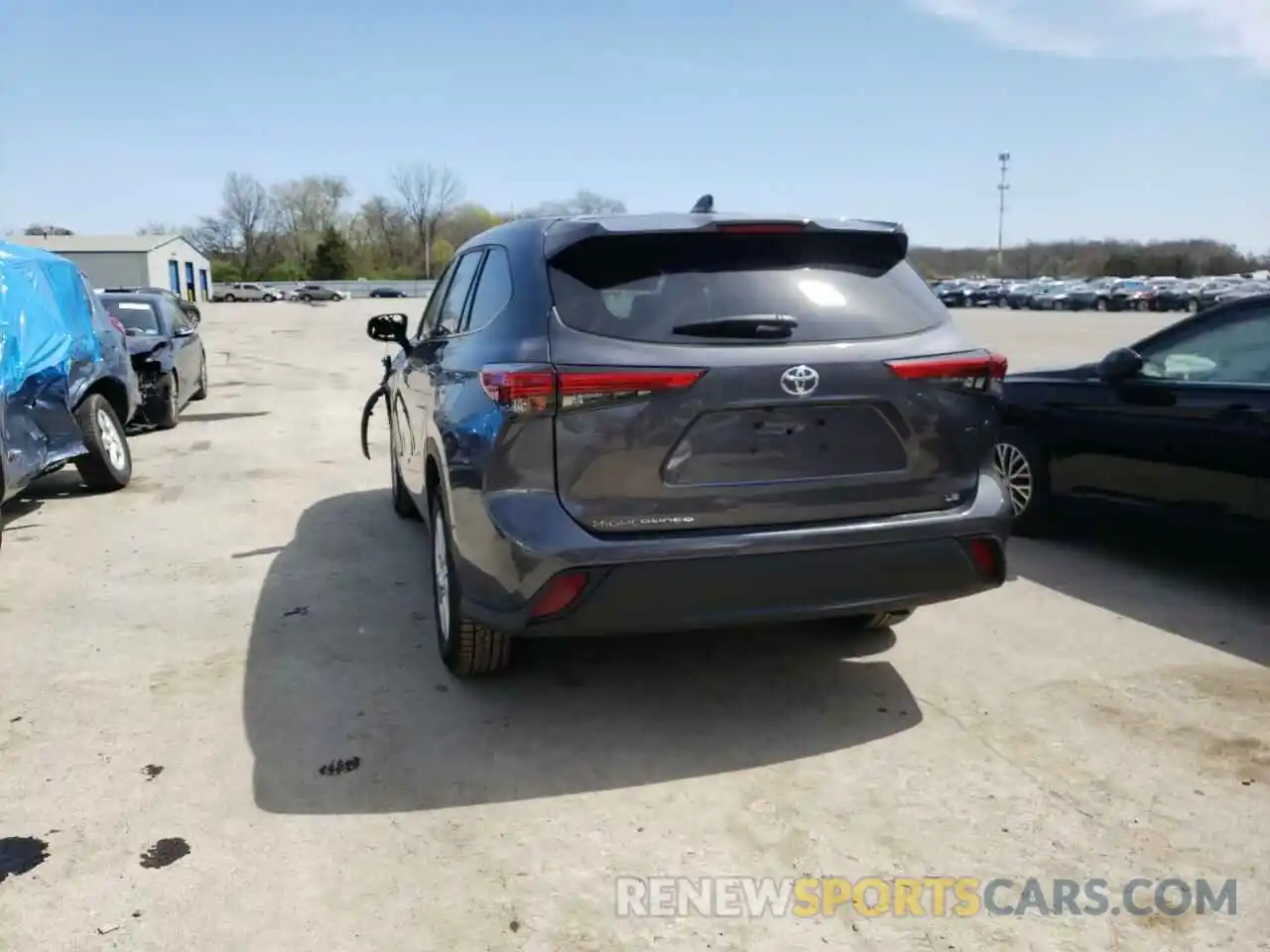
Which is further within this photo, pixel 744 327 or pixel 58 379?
pixel 58 379

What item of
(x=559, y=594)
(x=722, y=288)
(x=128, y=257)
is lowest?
(x=559, y=594)

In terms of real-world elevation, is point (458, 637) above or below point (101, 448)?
below

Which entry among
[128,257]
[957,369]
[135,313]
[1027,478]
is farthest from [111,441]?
[128,257]

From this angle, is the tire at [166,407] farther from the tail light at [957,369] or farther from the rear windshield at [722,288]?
the tail light at [957,369]

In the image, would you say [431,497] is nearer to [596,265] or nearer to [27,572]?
[596,265]

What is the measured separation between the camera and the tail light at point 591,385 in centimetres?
332

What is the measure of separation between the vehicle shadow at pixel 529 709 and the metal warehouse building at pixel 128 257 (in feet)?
216

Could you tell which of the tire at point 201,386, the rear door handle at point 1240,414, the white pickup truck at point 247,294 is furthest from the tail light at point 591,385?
the white pickup truck at point 247,294

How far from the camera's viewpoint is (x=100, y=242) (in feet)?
231

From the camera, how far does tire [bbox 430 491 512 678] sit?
3.97 metres

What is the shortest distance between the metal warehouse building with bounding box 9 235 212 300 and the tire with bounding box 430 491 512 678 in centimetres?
6611

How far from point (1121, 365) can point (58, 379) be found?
690 cm

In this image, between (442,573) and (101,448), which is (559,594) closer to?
(442,573)

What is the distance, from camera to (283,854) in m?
3.00
